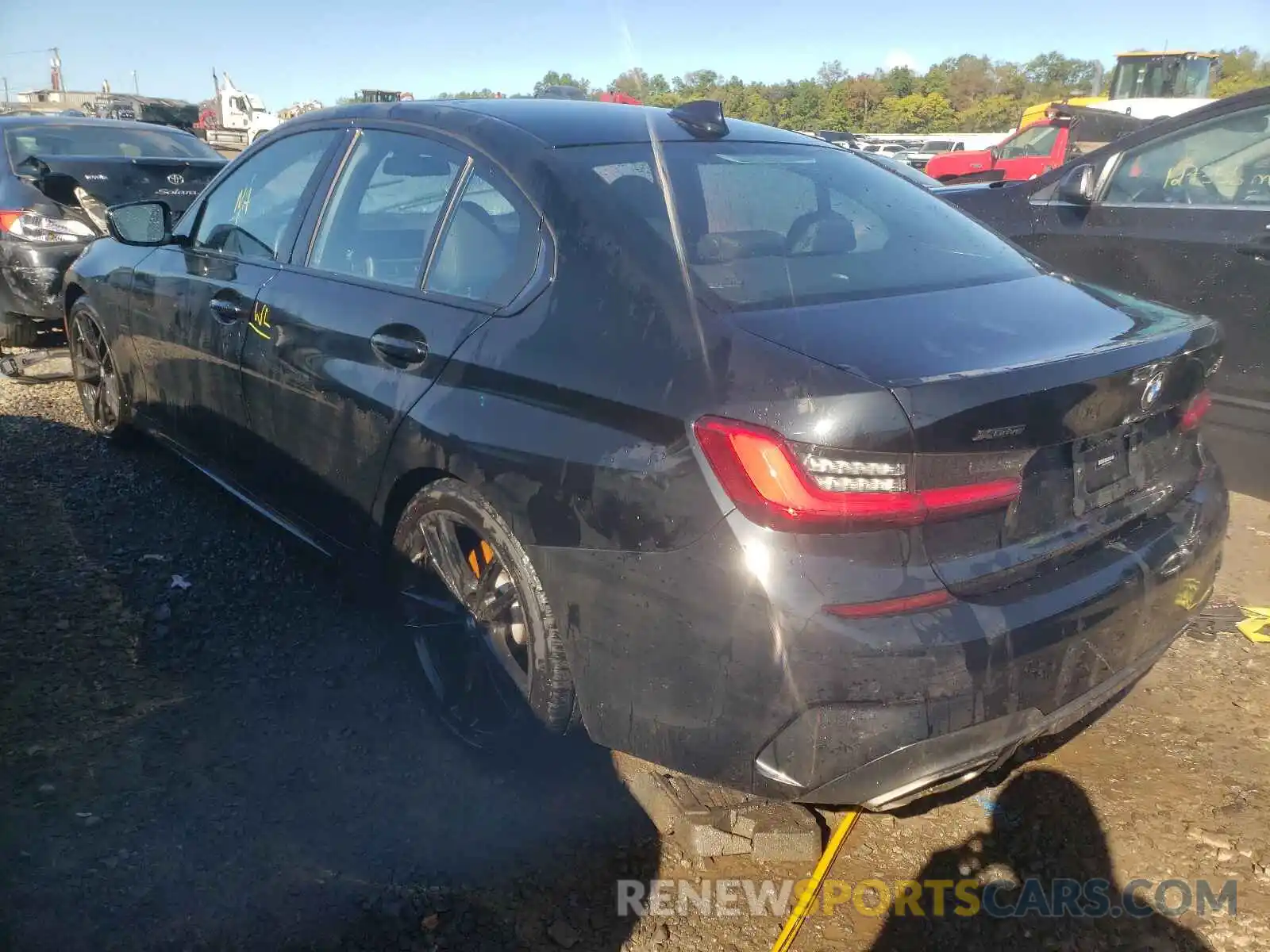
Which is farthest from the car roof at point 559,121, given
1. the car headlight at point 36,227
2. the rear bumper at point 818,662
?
the car headlight at point 36,227

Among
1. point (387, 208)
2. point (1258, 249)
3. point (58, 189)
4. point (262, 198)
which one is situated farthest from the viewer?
point (58, 189)

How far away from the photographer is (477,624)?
259 cm

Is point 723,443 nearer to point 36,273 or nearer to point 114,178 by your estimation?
point 36,273

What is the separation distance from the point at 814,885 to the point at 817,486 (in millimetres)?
1064

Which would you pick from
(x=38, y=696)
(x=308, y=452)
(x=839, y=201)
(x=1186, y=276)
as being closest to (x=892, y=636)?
(x=839, y=201)

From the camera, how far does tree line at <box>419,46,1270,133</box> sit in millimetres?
5039

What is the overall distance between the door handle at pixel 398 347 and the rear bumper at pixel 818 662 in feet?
2.27

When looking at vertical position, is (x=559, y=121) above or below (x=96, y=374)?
above

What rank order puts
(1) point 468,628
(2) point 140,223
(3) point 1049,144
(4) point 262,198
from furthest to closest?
(3) point 1049,144, (2) point 140,223, (4) point 262,198, (1) point 468,628

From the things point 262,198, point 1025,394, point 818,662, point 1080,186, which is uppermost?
point 1080,186

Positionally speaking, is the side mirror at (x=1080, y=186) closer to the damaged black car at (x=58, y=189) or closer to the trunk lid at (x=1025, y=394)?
the trunk lid at (x=1025, y=394)

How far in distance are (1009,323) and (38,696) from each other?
2873mm

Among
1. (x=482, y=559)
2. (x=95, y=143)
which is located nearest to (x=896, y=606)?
(x=482, y=559)

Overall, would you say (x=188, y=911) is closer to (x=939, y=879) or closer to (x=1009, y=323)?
(x=939, y=879)
